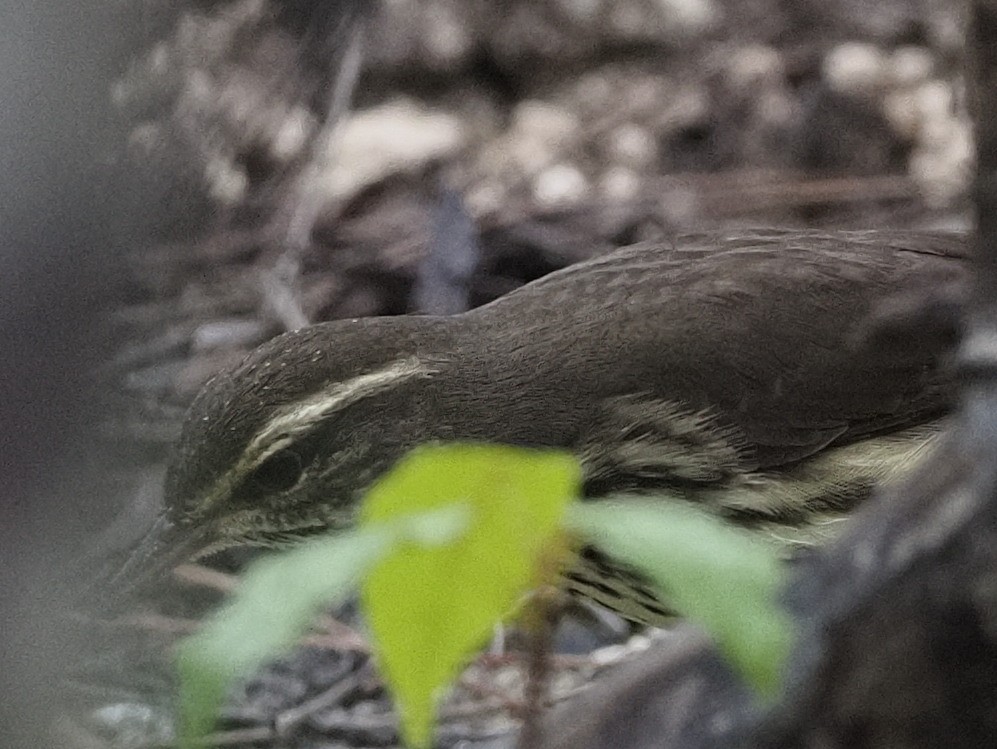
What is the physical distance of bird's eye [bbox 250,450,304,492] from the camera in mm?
2801

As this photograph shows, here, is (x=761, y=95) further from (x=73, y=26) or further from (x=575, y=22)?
(x=73, y=26)

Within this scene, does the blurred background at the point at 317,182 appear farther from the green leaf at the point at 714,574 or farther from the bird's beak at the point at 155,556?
the green leaf at the point at 714,574

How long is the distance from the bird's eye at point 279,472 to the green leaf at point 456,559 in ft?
5.46

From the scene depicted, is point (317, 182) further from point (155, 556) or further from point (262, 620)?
point (262, 620)

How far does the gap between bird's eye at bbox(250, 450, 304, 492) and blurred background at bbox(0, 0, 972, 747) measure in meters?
0.27

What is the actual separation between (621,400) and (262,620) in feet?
6.13

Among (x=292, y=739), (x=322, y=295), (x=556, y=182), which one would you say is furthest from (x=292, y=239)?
(x=292, y=739)

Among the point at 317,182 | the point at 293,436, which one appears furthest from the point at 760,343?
the point at 317,182

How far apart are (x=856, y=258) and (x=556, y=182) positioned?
7.70 ft

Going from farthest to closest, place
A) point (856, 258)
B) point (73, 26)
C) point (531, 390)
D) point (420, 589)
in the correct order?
1. point (856, 258)
2. point (531, 390)
3. point (73, 26)
4. point (420, 589)

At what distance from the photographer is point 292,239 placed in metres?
4.74

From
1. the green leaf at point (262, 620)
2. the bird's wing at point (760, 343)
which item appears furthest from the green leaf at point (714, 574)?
the bird's wing at point (760, 343)

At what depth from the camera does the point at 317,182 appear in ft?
16.4

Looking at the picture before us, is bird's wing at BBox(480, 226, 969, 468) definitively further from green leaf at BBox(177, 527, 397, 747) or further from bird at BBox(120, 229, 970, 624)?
green leaf at BBox(177, 527, 397, 747)
